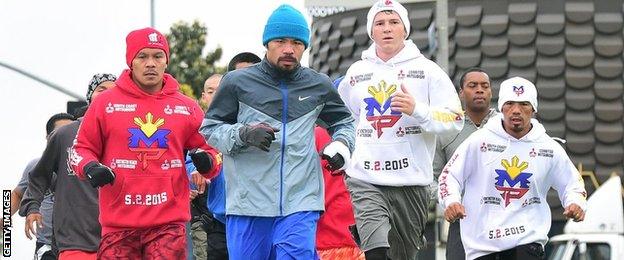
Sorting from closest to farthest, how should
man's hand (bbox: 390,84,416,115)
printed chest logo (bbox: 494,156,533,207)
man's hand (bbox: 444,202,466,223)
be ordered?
man's hand (bbox: 390,84,416,115), man's hand (bbox: 444,202,466,223), printed chest logo (bbox: 494,156,533,207)

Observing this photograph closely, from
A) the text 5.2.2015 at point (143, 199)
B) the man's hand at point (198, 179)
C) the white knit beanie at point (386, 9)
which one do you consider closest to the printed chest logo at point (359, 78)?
the white knit beanie at point (386, 9)

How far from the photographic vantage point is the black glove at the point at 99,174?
10617 mm

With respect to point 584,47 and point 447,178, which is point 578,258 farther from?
point 584,47

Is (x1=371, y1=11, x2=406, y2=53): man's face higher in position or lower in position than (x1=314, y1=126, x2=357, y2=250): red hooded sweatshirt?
higher

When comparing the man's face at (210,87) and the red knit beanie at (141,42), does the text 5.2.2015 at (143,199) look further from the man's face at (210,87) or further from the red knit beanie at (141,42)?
the man's face at (210,87)

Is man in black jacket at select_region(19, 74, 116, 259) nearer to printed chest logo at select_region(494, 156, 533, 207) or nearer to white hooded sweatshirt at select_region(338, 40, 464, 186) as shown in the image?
white hooded sweatshirt at select_region(338, 40, 464, 186)

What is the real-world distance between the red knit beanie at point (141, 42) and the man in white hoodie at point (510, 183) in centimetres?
237

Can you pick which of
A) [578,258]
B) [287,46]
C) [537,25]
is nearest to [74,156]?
[287,46]

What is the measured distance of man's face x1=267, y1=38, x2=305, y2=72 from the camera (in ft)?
35.1

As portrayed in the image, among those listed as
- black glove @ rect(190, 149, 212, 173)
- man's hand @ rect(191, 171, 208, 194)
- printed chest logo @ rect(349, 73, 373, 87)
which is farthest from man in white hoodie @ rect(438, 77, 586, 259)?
black glove @ rect(190, 149, 212, 173)

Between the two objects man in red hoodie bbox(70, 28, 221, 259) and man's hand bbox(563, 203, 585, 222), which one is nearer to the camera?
man in red hoodie bbox(70, 28, 221, 259)

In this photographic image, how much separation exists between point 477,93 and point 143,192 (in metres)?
3.88

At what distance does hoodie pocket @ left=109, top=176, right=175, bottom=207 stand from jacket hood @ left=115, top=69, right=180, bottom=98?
21.3 inches

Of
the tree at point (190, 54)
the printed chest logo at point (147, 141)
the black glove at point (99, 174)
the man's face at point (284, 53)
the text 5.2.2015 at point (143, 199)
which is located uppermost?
the tree at point (190, 54)
